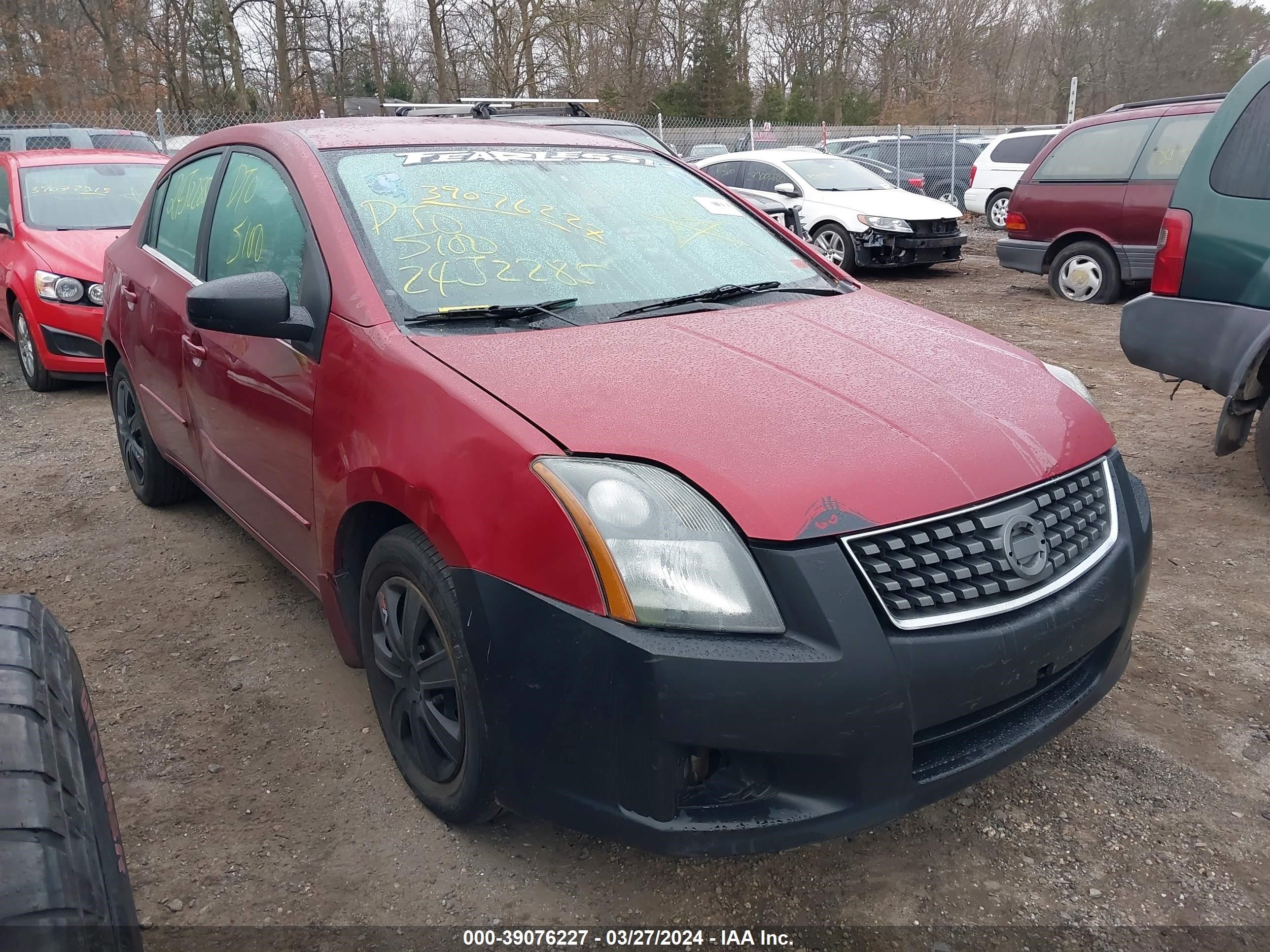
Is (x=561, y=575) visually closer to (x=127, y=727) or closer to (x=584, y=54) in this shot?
(x=127, y=727)

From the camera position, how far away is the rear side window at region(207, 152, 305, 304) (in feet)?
9.15

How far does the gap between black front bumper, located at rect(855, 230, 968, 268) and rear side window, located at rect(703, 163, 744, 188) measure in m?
2.09

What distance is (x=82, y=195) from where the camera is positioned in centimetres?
728

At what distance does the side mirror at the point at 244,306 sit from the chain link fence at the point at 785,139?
1270 cm

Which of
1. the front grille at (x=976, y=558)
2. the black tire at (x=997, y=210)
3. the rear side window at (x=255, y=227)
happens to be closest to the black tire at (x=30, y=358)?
the rear side window at (x=255, y=227)

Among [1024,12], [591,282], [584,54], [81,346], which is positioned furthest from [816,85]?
[591,282]

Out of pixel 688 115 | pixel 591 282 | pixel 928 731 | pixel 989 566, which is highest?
pixel 688 115

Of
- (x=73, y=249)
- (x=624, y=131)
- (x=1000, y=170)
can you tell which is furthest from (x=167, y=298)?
(x=1000, y=170)

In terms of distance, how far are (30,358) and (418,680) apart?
19.8 ft

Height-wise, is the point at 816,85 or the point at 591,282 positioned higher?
the point at 816,85

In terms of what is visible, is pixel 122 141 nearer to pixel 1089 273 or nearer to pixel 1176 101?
pixel 1089 273

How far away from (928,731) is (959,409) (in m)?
0.70

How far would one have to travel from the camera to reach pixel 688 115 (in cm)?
3503

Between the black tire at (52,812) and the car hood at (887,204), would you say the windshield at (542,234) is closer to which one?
the black tire at (52,812)
